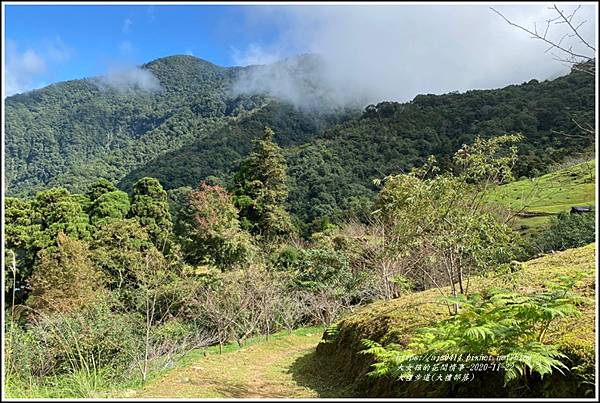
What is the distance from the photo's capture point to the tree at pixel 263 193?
2539cm

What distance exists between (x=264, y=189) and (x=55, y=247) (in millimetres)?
11453

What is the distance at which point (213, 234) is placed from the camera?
19.6 meters

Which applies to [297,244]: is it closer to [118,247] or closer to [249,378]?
[118,247]

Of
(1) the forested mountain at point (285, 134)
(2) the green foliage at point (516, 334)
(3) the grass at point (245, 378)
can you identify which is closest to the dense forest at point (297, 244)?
(2) the green foliage at point (516, 334)

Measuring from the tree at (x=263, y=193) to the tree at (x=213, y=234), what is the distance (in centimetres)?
321

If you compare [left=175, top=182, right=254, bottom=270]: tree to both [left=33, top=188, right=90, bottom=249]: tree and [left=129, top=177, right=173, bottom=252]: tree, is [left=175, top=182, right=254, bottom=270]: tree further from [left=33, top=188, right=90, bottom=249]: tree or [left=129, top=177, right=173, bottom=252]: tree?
[left=33, top=188, right=90, bottom=249]: tree

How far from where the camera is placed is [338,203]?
3559 centimetres

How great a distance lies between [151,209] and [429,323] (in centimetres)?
2046

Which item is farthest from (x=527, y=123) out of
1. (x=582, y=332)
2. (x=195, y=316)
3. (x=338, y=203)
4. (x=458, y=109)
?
(x=582, y=332)

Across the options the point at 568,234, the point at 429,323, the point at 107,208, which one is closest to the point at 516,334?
the point at 429,323

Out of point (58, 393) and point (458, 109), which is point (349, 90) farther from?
point (58, 393)

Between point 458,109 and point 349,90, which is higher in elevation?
point 349,90

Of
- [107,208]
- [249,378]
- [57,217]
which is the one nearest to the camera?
[249,378]

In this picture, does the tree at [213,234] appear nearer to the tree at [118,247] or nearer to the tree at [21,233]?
the tree at [118,247]
